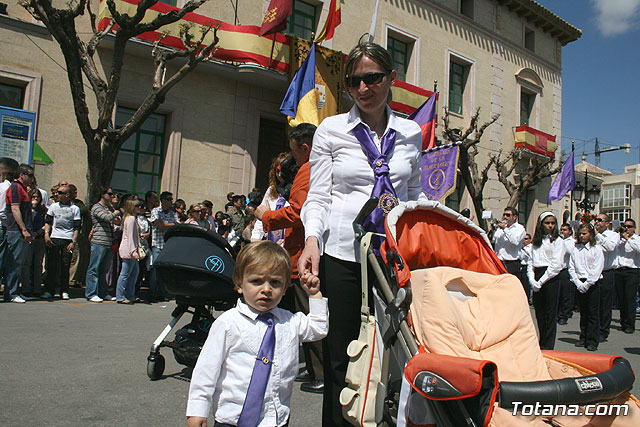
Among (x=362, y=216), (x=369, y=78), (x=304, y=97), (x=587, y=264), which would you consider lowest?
(x=587, y=264)

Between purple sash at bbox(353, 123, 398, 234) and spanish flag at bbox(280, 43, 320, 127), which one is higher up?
spanish flag at bbox(280, 43, 320, 127)

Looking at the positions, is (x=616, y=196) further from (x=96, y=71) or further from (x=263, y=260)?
(x=263, y=260)

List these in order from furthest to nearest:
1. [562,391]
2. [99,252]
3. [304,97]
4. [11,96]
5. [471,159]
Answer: [471,159], [304,97], [11,96], [99,252], [562,391]

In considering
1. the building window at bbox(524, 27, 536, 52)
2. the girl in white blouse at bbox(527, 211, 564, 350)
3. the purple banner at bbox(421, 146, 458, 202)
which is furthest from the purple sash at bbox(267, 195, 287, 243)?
the building window at bbox(524, 27, 536, 52)

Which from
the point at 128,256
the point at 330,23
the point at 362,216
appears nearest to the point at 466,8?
the point at 330,23

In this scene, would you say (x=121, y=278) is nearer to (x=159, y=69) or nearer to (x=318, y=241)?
(x=159, y=69)

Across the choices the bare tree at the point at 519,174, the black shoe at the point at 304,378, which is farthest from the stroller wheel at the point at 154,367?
the bare tree at the point at 519,174

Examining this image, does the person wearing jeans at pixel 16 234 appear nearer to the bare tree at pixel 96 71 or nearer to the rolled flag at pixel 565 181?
the bare tree at pixel 96 71

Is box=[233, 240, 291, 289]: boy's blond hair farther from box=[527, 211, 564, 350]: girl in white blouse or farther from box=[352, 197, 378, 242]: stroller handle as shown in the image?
box=[527, 211, 564, 350]: girl in white blouse

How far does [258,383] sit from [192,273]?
6.19 ft

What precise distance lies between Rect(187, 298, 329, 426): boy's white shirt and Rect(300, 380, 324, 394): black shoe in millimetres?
1923

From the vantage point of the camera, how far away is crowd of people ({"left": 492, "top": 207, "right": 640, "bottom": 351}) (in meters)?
6.72

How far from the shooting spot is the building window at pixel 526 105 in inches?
996

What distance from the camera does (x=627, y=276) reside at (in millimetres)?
10273
